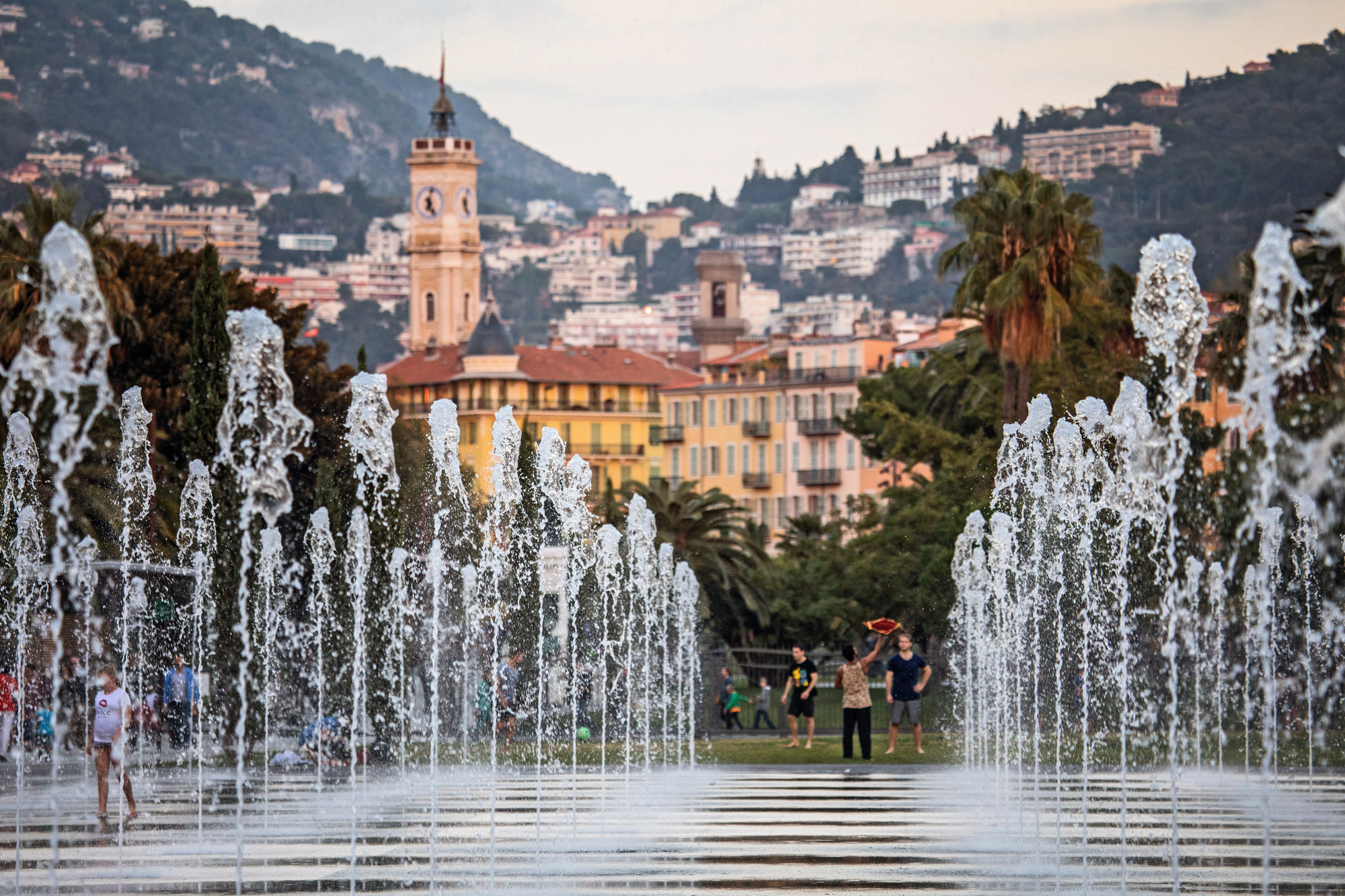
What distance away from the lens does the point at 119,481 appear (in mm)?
37219

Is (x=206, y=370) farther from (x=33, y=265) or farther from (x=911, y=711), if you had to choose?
(x=911, y=711)

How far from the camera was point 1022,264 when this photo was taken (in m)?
42.7

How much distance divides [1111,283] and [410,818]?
133 ft

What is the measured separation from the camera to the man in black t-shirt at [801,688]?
29984 millimetres

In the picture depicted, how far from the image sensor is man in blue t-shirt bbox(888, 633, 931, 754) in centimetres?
2866

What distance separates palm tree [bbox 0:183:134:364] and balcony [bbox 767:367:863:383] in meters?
67.5

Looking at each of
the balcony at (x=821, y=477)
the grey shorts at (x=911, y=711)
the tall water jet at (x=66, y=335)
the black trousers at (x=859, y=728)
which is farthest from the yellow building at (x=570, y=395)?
the tall water jet at (x=66, y=335)

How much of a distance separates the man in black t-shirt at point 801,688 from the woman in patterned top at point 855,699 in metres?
1.63

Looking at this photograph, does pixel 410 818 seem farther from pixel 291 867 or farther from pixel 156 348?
pixel 156 348

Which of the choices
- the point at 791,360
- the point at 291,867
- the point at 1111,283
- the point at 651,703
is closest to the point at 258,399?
the point at 651,703

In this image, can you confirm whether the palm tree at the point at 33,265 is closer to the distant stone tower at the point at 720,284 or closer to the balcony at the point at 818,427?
the balcony at the point at 818,427

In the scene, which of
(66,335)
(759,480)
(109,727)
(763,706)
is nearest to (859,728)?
(109,727)

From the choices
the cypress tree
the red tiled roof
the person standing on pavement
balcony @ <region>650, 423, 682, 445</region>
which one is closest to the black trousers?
the person standing on pavement

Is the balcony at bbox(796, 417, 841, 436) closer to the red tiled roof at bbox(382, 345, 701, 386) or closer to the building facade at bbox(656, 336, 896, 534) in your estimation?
the building facade at bbox(656, 336, 896, 534)
